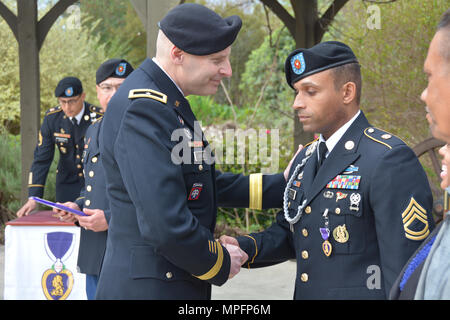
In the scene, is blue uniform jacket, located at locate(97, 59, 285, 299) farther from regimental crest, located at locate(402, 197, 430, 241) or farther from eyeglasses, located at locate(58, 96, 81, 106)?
eyeglasses, located at locate(58, 96, 81, 106)

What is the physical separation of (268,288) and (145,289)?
3665 mm

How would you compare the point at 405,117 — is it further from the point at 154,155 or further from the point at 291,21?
the point at 154,155

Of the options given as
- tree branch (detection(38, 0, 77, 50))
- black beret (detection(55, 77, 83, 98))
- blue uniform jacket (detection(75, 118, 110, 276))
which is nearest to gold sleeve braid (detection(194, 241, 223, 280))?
blue uniform jacket (detection(75, 118, 110, 276))

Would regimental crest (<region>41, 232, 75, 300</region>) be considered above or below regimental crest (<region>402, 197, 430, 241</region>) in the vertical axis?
below

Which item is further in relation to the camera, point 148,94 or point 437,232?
point 148,94

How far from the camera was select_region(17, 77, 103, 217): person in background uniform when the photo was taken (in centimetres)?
506

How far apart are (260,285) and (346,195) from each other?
373cm

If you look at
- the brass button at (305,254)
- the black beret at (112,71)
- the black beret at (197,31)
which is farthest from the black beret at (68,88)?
the brass button at (305,254)

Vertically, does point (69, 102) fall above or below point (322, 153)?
above

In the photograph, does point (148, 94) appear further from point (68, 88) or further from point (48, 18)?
point (48, 18)

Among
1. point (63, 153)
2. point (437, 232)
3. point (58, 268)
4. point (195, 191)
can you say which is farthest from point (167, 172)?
point (63, 153)

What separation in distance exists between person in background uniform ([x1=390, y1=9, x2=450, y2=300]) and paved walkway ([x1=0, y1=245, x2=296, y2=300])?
3864 mm

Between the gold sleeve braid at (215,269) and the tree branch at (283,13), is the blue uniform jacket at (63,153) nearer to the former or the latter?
the tree branch at (283,13)

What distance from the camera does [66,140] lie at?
512cm
